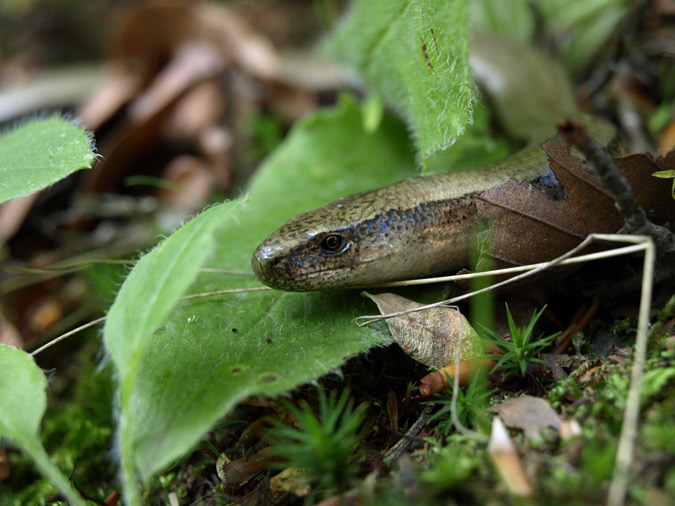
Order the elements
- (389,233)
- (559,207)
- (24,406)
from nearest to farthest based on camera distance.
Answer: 1. (24,406)
2. (559,207)
3. (389,233)

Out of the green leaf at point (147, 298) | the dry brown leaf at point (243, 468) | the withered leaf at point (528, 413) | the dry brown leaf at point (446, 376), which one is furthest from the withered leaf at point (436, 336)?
the green leaf at point (147, 298)

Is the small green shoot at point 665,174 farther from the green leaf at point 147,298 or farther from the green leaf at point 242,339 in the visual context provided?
the green leaf at point 147,298

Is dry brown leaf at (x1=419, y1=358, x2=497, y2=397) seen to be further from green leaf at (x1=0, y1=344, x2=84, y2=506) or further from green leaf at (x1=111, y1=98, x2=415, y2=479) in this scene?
green leaf at (x1=0, y1=344, x2=84, y2=506)

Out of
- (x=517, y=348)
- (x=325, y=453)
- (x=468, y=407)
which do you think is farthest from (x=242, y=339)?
(x=517, y=348)

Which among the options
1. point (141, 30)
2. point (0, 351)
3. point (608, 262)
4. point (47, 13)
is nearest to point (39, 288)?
point (0, 351)

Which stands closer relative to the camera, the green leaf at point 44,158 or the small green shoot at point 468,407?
the small green shoot at point 468,407

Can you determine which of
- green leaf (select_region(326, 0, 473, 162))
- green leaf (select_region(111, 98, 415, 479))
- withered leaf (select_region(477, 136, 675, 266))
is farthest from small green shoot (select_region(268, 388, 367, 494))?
green leaf (select_region(326, 0, 473, 162))

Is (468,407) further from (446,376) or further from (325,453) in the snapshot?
(325,453)
